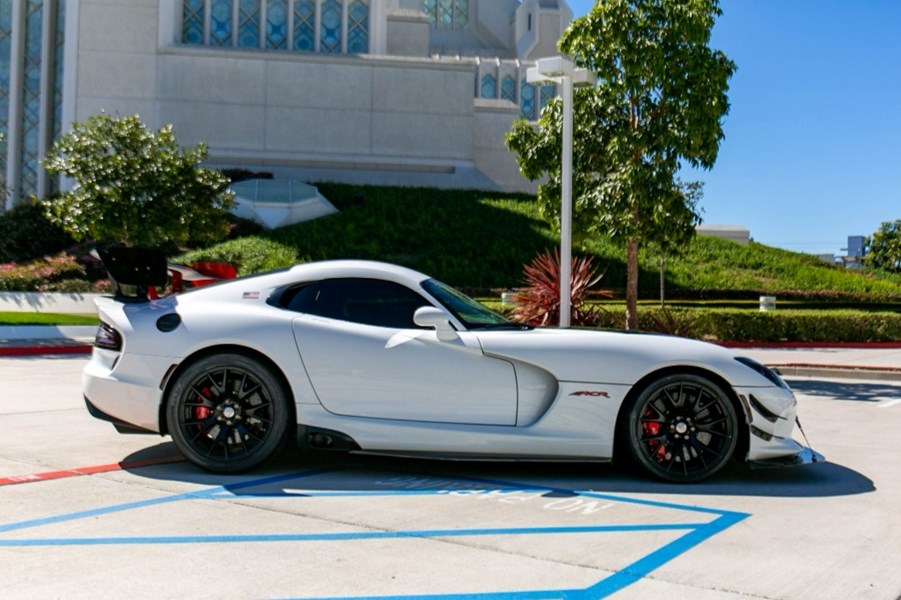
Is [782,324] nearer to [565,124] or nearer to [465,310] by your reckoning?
[565,124]

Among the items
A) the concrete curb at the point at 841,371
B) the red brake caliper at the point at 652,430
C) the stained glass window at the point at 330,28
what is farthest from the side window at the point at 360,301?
the stained glass window at the point at 330,28

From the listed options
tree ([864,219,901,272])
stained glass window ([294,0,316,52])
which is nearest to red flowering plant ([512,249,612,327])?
stained glass window ([294,0,316,52])

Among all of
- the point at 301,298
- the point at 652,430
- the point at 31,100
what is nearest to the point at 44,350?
the point at 301,298

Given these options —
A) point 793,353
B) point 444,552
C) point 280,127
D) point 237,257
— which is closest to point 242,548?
point 444,552

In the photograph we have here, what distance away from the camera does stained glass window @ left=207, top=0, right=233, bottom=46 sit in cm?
5312

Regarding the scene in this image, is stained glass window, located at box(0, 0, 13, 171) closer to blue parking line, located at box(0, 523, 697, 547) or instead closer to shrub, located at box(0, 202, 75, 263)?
shrub, located at box(0, 202, 75, 263)

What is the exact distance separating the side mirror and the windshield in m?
0.21

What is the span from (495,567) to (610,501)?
1.56 metres

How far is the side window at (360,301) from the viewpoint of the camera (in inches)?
240

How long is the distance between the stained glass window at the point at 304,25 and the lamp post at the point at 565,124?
4252 cm

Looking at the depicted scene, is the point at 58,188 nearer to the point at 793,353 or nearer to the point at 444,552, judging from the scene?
the point at 793,353

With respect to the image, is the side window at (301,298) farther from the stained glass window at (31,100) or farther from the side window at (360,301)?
the stained glass window at (31,100)

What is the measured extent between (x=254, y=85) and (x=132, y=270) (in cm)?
4648

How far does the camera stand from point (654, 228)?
50.2 ft
